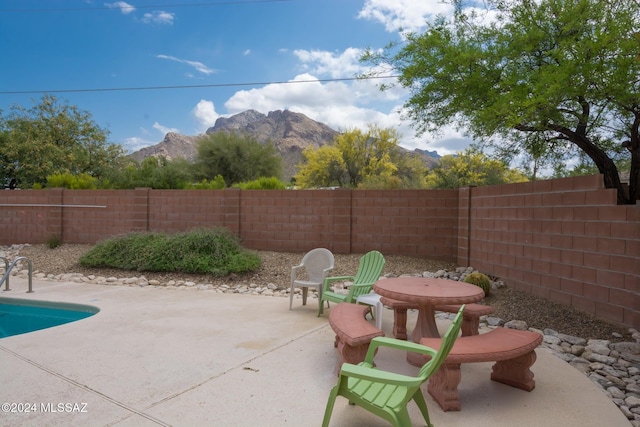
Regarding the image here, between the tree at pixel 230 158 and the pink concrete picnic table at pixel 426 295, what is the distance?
2035 cm

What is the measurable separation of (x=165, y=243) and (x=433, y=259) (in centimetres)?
590

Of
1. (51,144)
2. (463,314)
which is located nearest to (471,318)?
(463,314)

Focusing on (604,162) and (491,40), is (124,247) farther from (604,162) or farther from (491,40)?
(604,162)

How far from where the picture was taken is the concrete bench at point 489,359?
3088mm

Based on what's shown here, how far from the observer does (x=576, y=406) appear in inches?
127

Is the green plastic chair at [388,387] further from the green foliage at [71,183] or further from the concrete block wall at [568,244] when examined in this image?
the green foliage at [71,183]

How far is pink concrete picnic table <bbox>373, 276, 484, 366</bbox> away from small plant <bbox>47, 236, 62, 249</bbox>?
36.8ft

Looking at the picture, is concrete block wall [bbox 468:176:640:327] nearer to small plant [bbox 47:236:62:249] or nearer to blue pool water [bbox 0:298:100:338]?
blue pool water [bbox 0:298:100:338]

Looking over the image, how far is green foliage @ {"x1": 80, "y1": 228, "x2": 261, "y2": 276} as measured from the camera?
8.76 m

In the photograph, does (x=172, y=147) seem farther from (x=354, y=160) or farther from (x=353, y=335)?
(x=353, y=335)

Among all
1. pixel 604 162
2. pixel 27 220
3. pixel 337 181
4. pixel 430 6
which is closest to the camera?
pixel 604 162

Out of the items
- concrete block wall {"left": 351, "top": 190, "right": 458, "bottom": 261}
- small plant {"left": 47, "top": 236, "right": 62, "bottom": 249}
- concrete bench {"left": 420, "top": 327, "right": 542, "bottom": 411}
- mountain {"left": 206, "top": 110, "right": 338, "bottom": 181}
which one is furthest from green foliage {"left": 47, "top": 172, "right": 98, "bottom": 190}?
mountain {"left": 206, "top": 110, "right": 338, "bottom": 181}

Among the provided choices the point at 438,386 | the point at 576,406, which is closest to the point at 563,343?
the point at 576,406

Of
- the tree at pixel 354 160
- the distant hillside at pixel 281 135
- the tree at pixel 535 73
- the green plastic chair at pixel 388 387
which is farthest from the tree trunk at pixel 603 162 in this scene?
the distant hillside at pixel 281 135
